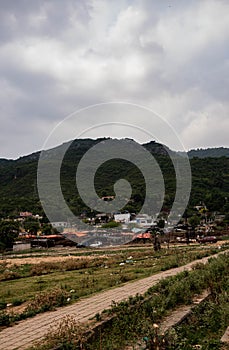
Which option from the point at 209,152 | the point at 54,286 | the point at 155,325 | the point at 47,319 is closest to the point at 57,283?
the point at 54,286

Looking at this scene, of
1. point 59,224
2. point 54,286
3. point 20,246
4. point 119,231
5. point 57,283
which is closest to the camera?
point 54,286

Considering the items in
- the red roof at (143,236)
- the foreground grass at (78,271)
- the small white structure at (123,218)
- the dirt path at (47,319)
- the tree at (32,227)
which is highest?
the small white structure at (123,218)

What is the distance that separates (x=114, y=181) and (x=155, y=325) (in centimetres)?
7349

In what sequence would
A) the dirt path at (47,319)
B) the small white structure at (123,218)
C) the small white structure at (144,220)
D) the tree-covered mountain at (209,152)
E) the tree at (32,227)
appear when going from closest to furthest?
the dirt path at (47,319)
the tree at (32,227)
the small white structure at (144,220)
the small white structure at (123,218)
the tree-covered mountain at (209,152)

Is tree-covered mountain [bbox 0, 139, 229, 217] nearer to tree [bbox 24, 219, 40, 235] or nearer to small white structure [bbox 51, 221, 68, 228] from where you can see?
small white structure [bbox 51, 221, 68, 228]

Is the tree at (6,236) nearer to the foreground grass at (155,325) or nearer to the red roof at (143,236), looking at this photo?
the red roof at (143,236)

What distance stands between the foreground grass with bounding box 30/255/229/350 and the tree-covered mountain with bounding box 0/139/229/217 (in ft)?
165

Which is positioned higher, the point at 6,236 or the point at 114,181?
the point at 114,181

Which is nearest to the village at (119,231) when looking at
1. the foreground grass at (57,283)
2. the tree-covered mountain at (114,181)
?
the tree-covered mountain at (114,181)

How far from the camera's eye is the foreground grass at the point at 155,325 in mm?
4672

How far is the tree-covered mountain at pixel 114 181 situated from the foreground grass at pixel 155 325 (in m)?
50.1

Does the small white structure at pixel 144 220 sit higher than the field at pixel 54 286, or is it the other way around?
the small white structure at pixel 144 220

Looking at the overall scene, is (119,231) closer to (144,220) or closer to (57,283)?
(144,220)

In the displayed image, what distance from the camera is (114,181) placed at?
7769cm
